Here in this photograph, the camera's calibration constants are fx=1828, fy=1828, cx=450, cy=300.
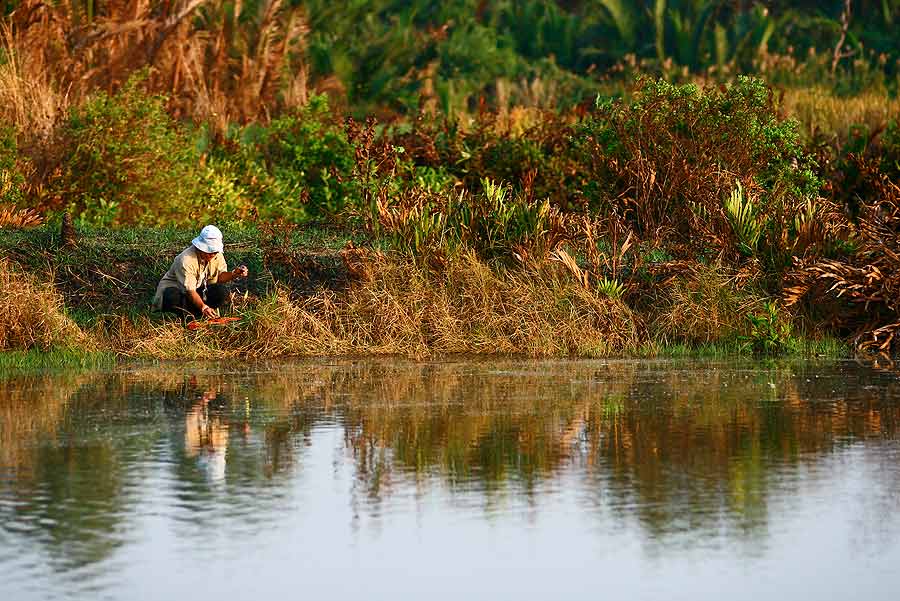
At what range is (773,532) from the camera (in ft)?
29.8

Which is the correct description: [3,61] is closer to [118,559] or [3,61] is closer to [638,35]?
[118,559]

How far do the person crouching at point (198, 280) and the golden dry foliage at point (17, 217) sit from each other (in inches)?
186

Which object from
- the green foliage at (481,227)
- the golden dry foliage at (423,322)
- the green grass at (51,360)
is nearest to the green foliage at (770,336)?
the golden dry foliage at (423,322)

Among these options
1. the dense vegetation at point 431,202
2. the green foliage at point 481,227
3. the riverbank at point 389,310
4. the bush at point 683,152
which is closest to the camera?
the riverbank at point 389,310

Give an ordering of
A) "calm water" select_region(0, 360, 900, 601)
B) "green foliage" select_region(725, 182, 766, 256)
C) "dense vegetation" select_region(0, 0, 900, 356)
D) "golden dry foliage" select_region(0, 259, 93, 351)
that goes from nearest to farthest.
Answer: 1. "calm water" select_region(0, 360, 900, 601)
2. "golden dry foliage" select_region(0, 259, 93, 351)
3. "dense vegetation" select_region(0, 0, 900, 356)
4. "green foliage" select_region(725, 182, 766, 256)

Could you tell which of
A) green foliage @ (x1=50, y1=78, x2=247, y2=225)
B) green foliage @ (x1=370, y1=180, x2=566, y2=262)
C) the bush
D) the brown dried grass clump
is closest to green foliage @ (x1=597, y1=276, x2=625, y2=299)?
the brown dried grass clump

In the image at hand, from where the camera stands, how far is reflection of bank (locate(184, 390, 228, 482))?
36.5 feet

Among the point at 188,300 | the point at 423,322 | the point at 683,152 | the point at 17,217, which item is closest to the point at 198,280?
the point at 188,300

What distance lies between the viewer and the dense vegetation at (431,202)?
18828 millimetres

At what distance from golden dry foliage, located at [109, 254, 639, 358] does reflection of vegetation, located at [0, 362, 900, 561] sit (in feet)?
3.48

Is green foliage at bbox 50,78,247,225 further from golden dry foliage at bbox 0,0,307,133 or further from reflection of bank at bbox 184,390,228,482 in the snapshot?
reflection of bank at bbox 184,390,228,482

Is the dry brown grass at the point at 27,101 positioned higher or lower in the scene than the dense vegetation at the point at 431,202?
higher

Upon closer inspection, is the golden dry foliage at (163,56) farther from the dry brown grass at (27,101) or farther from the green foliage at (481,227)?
the green foliage at (481,227)

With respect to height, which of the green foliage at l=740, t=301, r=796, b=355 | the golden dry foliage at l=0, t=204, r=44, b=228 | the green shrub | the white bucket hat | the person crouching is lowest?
the green foliage at l=740, t=301, r=796, b=355
